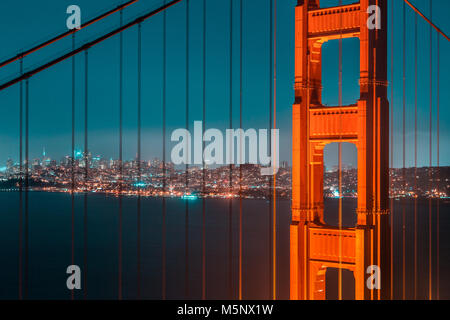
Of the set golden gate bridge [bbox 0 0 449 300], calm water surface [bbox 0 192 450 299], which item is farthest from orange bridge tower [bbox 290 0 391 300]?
calm water surface [bbox 0 192 450 299]

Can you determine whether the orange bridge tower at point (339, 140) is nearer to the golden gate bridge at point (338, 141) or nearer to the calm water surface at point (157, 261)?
the golden gate bridge at point (338, 141)

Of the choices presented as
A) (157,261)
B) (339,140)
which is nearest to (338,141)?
(339,140)

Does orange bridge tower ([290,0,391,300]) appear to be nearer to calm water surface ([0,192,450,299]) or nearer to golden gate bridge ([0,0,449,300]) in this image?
golden gate bridge ([0,0,449,300])

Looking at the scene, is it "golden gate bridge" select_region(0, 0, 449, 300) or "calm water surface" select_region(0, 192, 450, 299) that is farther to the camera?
"calm water surface" select_region(0, 192, 450, 299)

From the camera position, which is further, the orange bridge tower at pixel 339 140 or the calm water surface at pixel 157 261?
the calm water surface at pixel 157 261

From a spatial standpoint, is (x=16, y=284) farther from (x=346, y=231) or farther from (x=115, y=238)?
(x=346, y=231)

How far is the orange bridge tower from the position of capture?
23.0 feet

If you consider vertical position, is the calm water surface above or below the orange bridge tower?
below

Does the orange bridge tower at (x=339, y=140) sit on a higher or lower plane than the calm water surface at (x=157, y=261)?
higher

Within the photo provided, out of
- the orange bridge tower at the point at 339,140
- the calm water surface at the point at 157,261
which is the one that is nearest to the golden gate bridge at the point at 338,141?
the orange bridge tower at the point at 339,140

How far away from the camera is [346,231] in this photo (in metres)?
7.14

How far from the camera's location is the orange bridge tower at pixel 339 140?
Answer: 276 inches

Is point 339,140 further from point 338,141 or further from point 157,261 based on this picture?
point 157,261
